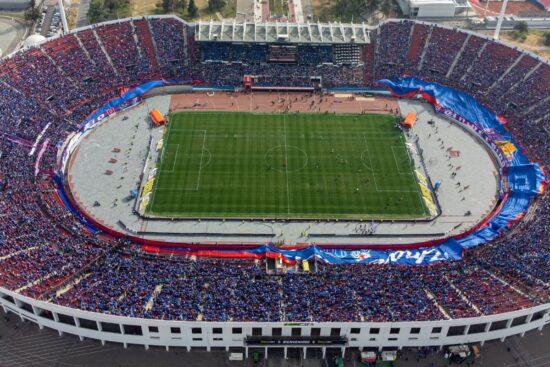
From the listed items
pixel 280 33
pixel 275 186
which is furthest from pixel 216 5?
pixel 275 186

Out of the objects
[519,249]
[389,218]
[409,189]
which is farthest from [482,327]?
[409,189]

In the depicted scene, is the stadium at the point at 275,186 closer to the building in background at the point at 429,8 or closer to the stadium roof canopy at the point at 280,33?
the stadium roof canopy at the point at 280,33

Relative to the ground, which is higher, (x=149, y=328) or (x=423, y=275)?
(x=423, y=275)

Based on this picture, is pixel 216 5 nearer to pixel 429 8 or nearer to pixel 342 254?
pixel 429 8

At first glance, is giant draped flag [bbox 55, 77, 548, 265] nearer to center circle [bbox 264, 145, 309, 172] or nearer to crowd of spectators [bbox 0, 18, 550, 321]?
crowd of spectators [bbox 0, 18, 550, 321]

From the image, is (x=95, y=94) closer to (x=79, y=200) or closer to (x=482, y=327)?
(x=79, y=200)
